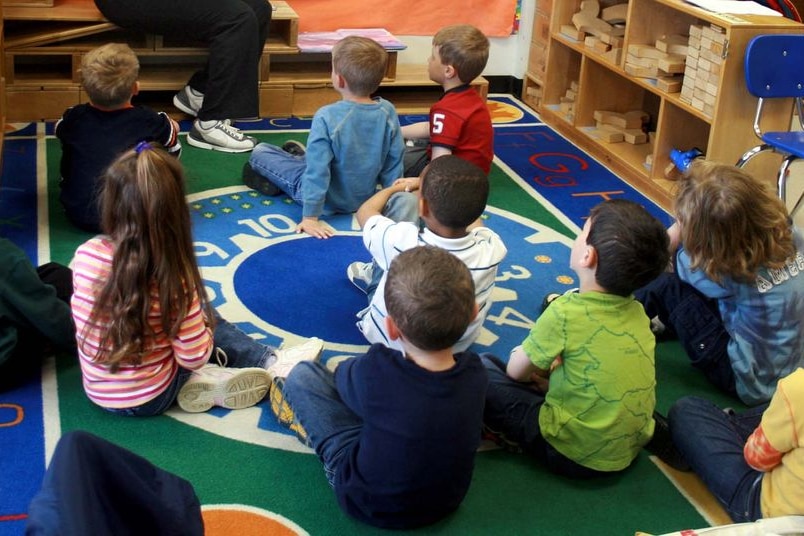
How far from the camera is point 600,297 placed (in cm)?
233

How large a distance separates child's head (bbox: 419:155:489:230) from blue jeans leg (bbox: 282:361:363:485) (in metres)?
0.51

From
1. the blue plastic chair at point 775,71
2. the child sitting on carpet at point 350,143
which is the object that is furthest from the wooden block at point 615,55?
the child sitting on carpet at point 350,143

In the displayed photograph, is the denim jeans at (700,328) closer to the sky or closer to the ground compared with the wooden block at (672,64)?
closer to the ground

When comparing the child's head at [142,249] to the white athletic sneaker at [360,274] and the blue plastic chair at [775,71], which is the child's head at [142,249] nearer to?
the white athletic sneaker at [360,274]

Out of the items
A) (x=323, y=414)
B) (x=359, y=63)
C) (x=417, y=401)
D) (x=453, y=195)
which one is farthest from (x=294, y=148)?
(x=417, y=401)

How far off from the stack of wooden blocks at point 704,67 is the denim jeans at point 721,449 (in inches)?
72.4

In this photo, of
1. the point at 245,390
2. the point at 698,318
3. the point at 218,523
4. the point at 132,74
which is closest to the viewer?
the point at 218,523

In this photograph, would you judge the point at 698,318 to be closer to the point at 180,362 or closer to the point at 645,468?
the point at 645,468

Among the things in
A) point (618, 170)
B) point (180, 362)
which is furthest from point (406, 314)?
point (618, 170)

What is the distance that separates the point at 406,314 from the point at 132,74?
6.21 feet

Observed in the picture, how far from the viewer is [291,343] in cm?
295

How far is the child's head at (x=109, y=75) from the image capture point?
341cm

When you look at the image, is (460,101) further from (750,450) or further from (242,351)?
(750,450)

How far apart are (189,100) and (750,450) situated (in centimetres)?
326
